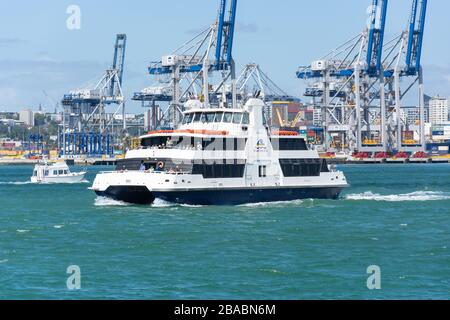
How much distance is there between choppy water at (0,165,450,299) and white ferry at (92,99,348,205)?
108cm

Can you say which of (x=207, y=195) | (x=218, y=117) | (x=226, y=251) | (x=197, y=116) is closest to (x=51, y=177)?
(x=197, y=116)

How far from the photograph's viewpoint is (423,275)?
1083 inches

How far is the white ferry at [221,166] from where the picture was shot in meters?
48.3

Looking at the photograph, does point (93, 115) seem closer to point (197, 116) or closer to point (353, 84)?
point (353, 84)

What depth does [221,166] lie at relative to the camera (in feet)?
163

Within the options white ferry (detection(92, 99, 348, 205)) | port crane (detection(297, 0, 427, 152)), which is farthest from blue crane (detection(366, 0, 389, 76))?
white ferry (detection(92, 99, 348, 205))

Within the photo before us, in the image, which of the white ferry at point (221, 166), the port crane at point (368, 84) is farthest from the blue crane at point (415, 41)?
the white ferry at point (221, 166)

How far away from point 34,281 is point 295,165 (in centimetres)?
2877

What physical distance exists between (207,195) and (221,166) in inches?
71.4

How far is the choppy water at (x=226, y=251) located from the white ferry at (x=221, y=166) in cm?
108

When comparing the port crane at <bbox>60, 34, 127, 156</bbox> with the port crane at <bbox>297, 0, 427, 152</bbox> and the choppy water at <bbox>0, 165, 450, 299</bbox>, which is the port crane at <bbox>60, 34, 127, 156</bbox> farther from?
the choppy water at <bbox>0, 165, 450, 299</bbox>

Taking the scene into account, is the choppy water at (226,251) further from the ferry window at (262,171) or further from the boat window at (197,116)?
the boat window at (197,116)

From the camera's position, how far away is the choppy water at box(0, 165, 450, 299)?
2542 cm
